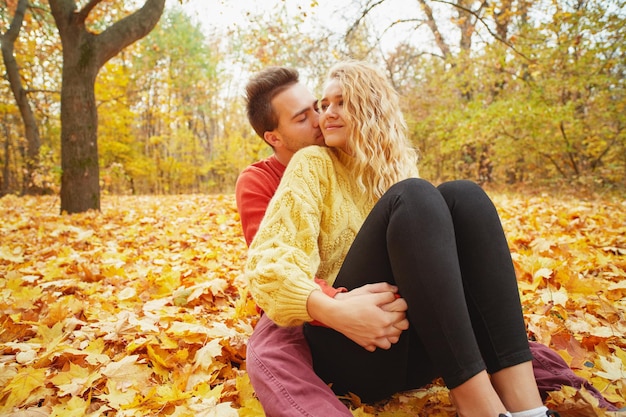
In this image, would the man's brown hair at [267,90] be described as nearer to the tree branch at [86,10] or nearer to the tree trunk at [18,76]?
the tree branch at [86,10]

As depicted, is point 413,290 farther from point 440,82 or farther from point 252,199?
point 440,82

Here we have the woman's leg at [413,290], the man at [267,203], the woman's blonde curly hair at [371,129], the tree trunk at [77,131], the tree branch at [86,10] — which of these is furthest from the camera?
the tree trunk at [77,131]

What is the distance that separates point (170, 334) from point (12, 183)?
18653mm

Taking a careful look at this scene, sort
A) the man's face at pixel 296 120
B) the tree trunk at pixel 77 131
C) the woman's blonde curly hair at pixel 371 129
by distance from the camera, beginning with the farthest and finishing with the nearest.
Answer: the tree trunk at pixel 77 131 → the man's face at pixel 296 120 → the woman's blonde curly hair at pixel 371 129

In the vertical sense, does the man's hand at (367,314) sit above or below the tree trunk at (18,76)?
below

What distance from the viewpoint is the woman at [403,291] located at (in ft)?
3.59

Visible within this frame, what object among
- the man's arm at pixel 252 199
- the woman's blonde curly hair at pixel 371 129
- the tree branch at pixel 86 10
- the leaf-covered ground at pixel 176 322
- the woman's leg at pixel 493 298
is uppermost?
the tree branch at pixel 86 10

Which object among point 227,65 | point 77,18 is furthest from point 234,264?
point 227,65

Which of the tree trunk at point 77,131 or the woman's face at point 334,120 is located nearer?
the woman's face at point 334,120

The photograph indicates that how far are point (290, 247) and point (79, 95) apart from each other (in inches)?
199

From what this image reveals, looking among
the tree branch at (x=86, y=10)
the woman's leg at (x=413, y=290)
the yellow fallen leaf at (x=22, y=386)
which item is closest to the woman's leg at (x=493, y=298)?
the woman's leg at (x=413, y=290)

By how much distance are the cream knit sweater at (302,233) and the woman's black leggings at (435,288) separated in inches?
6.4

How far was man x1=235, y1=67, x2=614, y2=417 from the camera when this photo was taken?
1.19 metres

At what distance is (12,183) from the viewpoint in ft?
53.7
